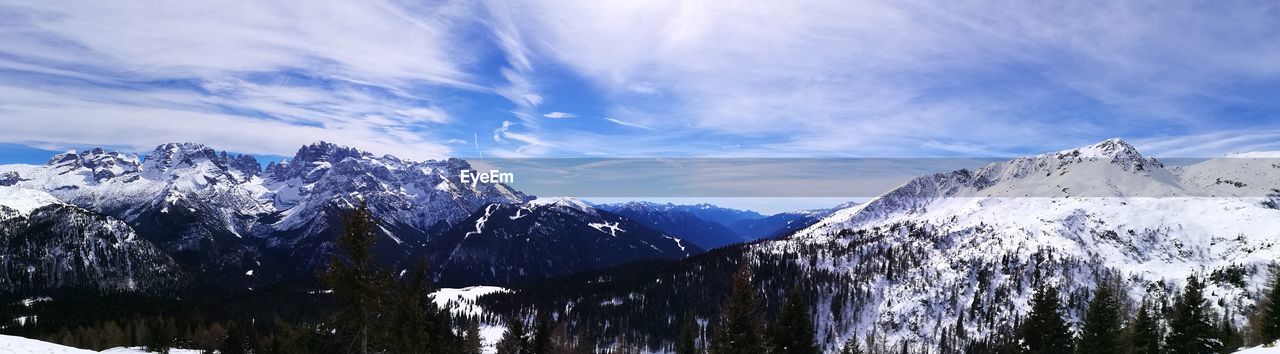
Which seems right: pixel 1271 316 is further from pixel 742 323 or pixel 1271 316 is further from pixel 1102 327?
pixel 742 323

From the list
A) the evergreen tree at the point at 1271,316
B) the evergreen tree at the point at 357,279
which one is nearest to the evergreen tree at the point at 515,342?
the evergreen tree at the point at 357,279

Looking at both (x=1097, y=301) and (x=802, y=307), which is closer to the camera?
(x=802, y=307)

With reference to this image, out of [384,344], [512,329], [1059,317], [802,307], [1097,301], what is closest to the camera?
[384,344]

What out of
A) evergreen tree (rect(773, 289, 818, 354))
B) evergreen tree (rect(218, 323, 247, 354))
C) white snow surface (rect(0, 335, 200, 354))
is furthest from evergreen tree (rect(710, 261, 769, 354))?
evergreen tree (rect(218, 323, 247, 354))

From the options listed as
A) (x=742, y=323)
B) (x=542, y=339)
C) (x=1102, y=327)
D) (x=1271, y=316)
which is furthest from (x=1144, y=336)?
(x=542, y=339)

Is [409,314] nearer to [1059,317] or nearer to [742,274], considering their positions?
[742,274]

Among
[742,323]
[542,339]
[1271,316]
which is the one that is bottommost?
[542,339]

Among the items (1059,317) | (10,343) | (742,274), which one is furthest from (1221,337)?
(10,343)
